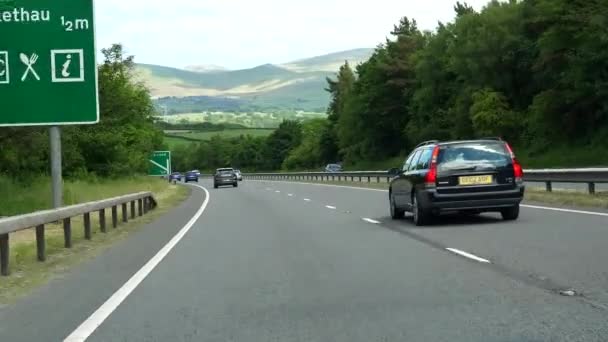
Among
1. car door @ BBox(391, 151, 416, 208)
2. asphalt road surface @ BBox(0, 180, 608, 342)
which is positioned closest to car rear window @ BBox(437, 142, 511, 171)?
asphalt road surface @ BBox(0, 180, 608, 342)

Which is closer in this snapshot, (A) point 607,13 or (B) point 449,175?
(B) point 449,175

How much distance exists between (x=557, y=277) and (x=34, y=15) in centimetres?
1289

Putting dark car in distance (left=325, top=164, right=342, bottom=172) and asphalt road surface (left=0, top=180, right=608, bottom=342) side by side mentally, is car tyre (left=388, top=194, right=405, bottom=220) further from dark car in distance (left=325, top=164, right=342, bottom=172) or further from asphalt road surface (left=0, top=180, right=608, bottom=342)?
dark car in distance (left=325, top=164, right=342, bottom=172)

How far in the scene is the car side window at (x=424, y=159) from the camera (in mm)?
17453

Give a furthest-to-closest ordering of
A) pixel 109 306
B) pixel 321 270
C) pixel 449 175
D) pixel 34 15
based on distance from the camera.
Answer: pixel 34 15
pixel 449 175
pixel 321 270
pixel 109 306

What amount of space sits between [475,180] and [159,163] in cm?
5155

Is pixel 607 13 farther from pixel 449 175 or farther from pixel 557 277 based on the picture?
pixel 557 277

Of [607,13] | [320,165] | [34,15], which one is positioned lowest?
[320,165]

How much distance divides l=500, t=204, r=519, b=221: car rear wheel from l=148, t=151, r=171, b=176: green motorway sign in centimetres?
5010

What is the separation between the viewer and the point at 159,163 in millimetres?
66375

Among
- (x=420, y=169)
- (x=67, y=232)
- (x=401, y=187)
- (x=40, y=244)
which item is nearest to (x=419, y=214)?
(x=420, y=169)

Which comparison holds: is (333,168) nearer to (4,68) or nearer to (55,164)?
(55,164)

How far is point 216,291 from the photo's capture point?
9664mm

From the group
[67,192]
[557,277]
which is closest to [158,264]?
[557,277]
